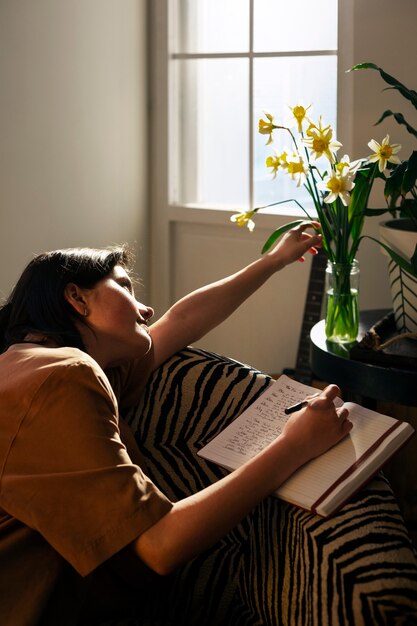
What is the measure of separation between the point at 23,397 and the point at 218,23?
80.2 inches

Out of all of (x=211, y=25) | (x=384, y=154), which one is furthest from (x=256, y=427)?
(x=211, y=25)

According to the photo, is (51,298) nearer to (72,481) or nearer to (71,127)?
(72,481)

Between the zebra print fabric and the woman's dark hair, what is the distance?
33cm

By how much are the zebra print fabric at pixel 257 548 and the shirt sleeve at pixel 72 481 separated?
262mm

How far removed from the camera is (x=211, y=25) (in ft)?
9.63

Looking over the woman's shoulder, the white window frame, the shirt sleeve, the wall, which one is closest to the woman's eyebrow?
the woman's shoulder

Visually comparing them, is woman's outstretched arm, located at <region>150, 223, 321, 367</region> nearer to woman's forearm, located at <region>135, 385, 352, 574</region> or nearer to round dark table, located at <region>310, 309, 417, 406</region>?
round dark table, located at <region>310, 309, 417, 406</region>

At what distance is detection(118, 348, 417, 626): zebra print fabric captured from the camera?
1.19 metres

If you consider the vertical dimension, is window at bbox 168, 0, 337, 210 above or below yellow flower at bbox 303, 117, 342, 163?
above

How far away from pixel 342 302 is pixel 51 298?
0.77m

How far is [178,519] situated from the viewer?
122 cm

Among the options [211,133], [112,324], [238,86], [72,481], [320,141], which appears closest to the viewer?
[72,481]

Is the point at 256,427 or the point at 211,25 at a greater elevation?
the point at 211,25

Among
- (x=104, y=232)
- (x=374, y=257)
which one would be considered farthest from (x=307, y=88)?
(x=104, y=232)
